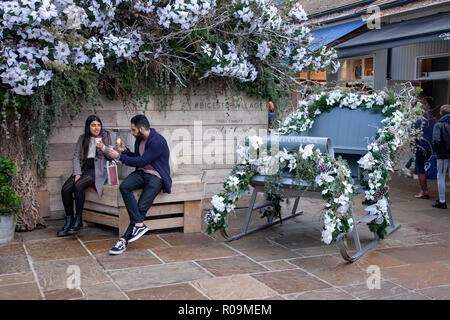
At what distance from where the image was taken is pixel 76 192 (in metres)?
5.02

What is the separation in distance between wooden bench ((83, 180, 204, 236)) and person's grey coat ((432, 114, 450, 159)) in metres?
3.52

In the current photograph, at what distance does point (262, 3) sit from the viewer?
579 cm

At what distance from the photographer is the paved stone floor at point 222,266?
3.56 m

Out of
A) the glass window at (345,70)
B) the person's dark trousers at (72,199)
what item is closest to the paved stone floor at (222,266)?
the person's dark trousers at (72,199)

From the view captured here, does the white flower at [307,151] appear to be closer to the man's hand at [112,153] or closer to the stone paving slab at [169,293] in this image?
the stone paving slab at [169,293]

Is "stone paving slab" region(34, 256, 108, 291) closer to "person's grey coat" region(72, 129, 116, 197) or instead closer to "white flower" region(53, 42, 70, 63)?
"person's grey coat" region(72, 129, 116, 197)

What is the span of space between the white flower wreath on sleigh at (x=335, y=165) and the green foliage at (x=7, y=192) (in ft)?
6.20

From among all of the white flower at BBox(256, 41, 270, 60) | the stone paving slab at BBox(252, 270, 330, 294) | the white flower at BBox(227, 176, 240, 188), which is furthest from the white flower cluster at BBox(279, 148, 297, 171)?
the white flower at BBox(256, 41, 270, 60)

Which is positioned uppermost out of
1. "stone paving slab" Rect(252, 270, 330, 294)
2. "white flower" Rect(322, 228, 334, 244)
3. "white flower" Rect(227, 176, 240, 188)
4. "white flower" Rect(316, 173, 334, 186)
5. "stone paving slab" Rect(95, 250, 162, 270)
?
"white flower" Rect(316, 173, 334, 186)

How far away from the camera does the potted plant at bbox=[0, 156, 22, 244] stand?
15.4 ft

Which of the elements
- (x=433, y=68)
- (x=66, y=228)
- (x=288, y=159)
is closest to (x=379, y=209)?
(x=288, y=159)

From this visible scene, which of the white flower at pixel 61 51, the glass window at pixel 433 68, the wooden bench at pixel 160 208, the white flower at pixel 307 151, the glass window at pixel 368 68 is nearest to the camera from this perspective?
the white flower at pixel 307 151

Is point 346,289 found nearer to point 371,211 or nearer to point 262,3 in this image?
point 371,211
